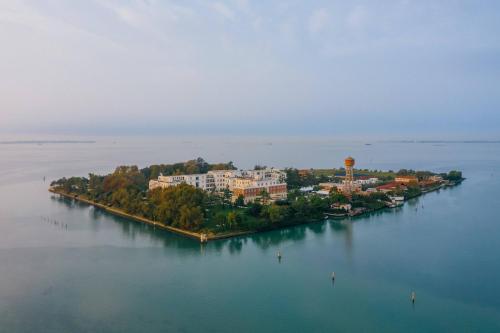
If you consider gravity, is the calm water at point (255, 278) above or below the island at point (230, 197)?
below

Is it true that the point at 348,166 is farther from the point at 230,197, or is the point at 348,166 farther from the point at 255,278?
the point at 255,278

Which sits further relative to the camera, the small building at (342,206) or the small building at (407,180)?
the small building at (407,180)

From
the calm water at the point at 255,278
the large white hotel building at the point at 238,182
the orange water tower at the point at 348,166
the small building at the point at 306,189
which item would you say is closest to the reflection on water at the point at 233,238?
the calm water at the point at 255,278

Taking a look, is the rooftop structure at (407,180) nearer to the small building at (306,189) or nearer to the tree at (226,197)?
the small building at (306,189)

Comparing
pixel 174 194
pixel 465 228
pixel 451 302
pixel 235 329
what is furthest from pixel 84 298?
pixel 465 228

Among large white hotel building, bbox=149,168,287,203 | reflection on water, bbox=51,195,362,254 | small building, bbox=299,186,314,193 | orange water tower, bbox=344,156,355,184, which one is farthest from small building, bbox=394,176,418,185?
reflection on water, bbox=51,195,362,254
